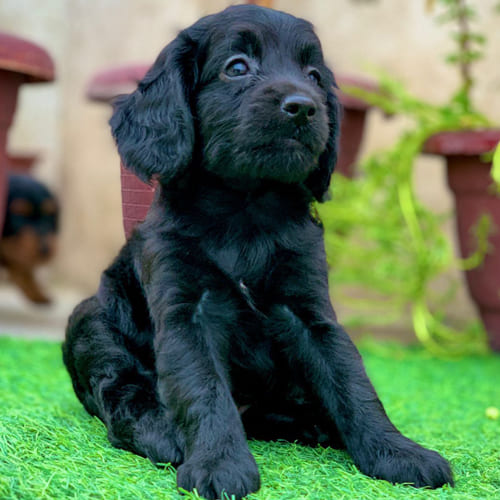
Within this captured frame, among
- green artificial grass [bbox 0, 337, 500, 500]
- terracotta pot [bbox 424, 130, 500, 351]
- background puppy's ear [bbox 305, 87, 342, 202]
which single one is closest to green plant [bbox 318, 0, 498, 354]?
terracotta pot [bbox 424, 130, 500, 351]

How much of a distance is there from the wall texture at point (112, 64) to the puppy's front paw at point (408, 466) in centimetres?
315

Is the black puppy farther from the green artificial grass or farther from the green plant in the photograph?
the green plant

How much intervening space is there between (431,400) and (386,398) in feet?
0.59

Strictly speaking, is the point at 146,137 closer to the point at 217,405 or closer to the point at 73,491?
the point at 217,405

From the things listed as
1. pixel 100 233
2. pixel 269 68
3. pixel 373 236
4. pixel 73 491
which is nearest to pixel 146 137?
pixel 269 68

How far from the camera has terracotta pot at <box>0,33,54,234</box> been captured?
3072 mm

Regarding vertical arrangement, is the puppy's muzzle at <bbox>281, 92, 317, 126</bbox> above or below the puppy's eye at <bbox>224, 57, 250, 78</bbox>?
below

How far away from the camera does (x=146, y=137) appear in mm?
1771

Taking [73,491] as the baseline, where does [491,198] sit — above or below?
above

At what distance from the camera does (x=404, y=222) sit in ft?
12.8

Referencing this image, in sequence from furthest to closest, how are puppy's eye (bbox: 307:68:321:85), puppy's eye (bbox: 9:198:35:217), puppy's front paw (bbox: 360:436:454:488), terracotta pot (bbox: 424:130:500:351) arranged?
puppy's eye (bbox: 9:198:35:217) → terracotta pot (bbox: 424:130:500:351) → puppy's eye (bbox: 307:68:321:85) → puppy's front paw (bbox: 360:436:454:488)

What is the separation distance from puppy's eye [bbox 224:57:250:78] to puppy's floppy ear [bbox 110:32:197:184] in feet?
0.36

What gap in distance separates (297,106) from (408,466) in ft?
2.68

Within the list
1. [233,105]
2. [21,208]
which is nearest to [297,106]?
[233,105]
